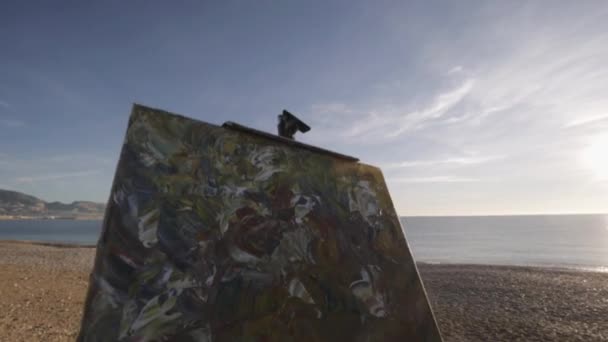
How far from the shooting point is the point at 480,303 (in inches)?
587

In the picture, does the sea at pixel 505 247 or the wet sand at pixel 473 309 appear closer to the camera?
the wet sand at pixel 473 309

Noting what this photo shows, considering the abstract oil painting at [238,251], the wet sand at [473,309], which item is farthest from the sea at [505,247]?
the abstract oil painting at [238,251]

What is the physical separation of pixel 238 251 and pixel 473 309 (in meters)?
14.4

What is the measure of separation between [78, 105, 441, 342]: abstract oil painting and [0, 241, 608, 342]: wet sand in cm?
728

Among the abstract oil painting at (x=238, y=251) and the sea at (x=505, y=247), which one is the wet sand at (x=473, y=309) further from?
the sea at (x=505, y=247)

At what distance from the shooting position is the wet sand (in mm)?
8773

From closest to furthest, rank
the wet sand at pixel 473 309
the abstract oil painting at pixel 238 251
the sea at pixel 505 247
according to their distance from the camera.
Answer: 1. the abstract oil painting at pixel 238 251
2. the wet sand at pixel 473 309
3. the sea at pixel 505 247

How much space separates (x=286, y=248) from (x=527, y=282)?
24.6 metres

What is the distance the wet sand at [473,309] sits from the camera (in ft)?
28.8

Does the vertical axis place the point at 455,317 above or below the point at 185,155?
below

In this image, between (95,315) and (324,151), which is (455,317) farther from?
(95,315)

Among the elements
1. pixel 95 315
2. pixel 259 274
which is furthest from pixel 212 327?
pixel 95 315

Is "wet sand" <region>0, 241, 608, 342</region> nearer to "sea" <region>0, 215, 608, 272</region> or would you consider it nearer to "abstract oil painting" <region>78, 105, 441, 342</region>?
"abstract oil painting" <region>78, 105, 441, 342</region>

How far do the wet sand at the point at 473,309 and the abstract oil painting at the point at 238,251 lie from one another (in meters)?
7.28
